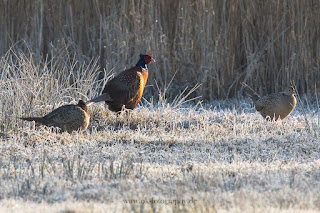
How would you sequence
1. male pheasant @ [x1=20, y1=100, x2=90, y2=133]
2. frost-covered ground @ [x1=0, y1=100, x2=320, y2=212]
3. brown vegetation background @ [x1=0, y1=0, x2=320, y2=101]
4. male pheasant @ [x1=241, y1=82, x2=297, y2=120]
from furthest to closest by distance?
1. brown vegetation background @ [x1=0, y1=0, x2=320, y2=101]
2. male pheasant @ [x1=241, y1=82, x2=297, y2=120]
3. male pheasant @ [x1=20, y1=100, x2=90, y2=133]
4. frost-covered ground @ [x1=0, y1=100, x2=320, y2=212]

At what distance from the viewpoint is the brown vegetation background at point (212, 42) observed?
294 inches

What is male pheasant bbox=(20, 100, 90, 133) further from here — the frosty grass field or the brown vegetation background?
the brown vegetation background

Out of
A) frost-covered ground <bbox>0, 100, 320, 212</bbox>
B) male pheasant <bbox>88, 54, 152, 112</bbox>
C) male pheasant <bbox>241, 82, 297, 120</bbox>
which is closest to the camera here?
frost-covered ground <bbox>0, 100, 320, 212</bbox>

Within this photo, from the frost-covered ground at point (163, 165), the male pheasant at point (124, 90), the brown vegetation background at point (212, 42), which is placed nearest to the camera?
the frost-covered ground at point (163, 165)

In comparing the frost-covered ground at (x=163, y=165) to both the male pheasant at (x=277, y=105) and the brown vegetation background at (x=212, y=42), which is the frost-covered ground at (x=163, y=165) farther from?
the brown vegetation background at (x=212, y=42)

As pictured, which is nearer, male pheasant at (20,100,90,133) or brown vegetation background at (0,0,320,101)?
male pheasant at (20,100,90,133)

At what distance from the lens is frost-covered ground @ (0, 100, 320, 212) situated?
2793mm

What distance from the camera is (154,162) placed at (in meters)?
4.05

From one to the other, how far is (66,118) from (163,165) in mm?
1433

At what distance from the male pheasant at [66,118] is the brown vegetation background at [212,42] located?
2.51m

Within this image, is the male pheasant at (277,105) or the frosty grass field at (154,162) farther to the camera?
the male pheasant at (277,105)

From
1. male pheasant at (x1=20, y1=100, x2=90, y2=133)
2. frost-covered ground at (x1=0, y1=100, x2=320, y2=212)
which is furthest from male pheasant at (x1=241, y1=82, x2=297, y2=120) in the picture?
male pheasant at (x1=20, y1=100, x2=90, y2=133)

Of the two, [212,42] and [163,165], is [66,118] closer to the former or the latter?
[163,165]

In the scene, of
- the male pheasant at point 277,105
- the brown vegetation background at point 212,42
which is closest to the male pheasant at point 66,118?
the male pheasant at point 277,105
